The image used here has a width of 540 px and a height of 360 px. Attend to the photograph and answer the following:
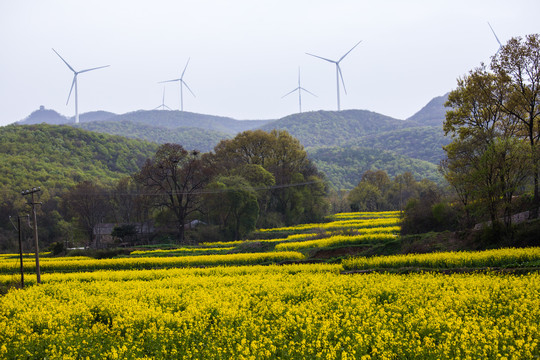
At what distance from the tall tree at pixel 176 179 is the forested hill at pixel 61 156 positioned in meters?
34.0

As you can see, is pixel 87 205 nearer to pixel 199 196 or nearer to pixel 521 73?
pixel 199 196

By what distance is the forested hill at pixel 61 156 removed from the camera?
309 ft

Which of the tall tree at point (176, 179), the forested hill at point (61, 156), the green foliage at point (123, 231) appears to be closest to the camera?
the green foliage at point (123, 231)

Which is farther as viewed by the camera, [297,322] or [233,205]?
[233,205]

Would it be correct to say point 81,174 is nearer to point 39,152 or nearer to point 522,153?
point 39,152

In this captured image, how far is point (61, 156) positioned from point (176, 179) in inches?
2207

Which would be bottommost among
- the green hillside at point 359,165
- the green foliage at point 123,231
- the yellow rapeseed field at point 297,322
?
the yellow rapeseed field at point 297,322

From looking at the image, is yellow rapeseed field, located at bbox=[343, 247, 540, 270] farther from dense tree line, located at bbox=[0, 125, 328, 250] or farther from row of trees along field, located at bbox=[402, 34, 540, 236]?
dense tree line, located at bbox=[0, 125, 328, 250]

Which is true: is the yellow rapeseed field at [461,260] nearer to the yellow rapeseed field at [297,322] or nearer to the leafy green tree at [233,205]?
the yellow rapeseed field at [297,322]

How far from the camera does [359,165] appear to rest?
163 meters

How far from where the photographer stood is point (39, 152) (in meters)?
110

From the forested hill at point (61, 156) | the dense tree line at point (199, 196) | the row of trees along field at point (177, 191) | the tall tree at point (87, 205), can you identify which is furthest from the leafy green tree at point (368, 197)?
the tall tree at point (87, 205)

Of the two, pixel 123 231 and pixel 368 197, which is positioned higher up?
pixel 368 197

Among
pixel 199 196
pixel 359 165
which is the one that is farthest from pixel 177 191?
pixel 359 165
